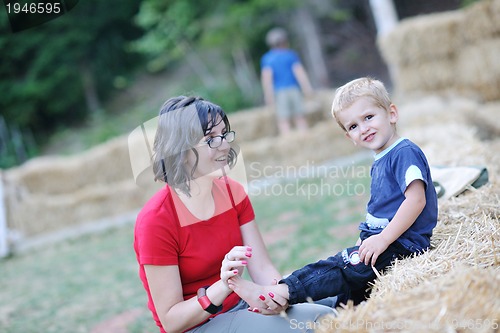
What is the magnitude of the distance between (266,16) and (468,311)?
13062 millimetres

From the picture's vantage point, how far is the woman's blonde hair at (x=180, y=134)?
2.03m

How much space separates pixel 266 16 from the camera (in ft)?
45.1

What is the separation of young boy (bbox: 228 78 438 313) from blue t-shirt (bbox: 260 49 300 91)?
21.4ft

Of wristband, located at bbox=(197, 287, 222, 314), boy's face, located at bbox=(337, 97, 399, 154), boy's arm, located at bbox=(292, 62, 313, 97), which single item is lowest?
wristband, located at bbox=(197, 287, 222, 314)

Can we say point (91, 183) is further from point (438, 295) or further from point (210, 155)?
point (438, 295)

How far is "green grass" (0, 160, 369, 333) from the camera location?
4332 millimetres

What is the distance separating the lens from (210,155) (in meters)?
2.07

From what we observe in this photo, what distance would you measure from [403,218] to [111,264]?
4447 mm

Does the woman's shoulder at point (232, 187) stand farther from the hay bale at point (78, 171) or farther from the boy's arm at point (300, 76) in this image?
the hay bale at point (78, 171)

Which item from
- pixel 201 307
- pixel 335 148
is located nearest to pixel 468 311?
pixel 201 307

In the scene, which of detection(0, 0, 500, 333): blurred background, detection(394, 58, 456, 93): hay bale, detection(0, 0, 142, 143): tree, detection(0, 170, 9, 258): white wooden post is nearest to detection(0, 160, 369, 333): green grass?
detection(0, 0, 500, 333): blurred background

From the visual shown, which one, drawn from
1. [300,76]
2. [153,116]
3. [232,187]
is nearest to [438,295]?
[232,187]

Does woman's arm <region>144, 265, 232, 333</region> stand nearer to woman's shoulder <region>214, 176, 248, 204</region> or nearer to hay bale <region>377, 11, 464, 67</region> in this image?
woman's shoulder <region>214, 176, 248, 204</region>

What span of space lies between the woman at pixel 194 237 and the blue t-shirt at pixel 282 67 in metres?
6.61
